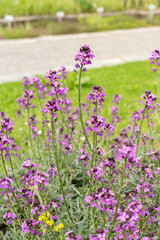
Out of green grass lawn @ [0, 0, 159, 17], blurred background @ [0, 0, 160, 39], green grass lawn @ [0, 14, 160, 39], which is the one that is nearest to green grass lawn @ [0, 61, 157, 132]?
green grass lawn @ [0, 14, 160, 39]

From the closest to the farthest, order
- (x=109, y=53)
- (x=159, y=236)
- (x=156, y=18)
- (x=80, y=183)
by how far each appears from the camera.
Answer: (x=159, y=236), (x=80, y=183), (x=109, y=53), (x=156, y=18)

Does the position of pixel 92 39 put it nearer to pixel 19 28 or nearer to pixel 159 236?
pixel 19 28

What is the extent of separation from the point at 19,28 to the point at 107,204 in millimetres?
12055

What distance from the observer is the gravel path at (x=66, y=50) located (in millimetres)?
8594

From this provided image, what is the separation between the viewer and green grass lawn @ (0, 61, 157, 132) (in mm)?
6090

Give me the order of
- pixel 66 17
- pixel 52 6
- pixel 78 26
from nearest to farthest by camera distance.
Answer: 1. pixel 78 26
2. pixel 66 17
3. pixel 52 6

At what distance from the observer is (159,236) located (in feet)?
7.82

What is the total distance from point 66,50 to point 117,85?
143 inches

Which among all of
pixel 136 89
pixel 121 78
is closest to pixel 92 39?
pixel 121 78

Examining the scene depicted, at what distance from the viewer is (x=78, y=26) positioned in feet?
44.9

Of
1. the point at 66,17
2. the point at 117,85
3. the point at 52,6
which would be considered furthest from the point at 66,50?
the point at 52,6

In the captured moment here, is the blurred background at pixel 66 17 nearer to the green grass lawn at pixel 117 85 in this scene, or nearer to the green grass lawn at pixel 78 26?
the green grass lawn at pixel 78 26

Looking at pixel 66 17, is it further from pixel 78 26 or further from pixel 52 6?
pixel 78 26

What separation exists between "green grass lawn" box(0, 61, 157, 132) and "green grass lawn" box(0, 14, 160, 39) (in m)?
5.19
